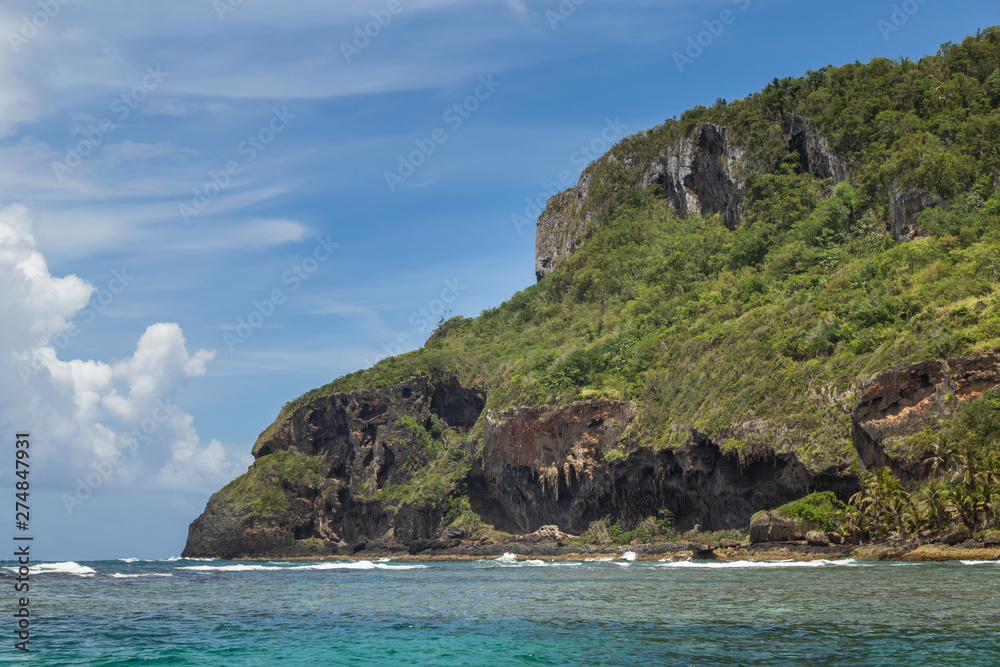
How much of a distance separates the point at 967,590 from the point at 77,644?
1080 inches

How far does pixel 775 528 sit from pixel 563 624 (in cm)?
4388

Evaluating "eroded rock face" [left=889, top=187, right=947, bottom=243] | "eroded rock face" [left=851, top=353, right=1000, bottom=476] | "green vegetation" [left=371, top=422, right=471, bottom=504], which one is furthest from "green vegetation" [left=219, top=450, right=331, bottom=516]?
"eroded rock face" [left=851, top=353, right=1000, bottom=476]

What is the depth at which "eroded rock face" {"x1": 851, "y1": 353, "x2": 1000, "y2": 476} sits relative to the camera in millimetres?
55125

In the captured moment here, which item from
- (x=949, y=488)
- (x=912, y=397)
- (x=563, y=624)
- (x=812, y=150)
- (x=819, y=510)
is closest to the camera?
(x=563, y=624)

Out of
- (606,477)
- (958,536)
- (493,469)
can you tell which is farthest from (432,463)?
(958,536)

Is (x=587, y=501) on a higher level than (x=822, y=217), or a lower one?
lower

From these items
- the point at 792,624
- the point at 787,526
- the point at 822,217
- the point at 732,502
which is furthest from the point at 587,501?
the point at 792,624

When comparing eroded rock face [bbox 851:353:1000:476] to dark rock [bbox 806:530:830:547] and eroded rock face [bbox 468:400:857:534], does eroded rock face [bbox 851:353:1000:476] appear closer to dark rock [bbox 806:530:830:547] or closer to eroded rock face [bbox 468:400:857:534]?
eroded rock face [bbox 468:400:857:534]

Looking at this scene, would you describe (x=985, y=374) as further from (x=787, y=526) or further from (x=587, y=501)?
(x=587, y=501)

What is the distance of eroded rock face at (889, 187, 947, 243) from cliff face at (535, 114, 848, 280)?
19116mm

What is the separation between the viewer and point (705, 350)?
8944 centimetres

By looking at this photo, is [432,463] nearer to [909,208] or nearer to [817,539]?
[909,208]

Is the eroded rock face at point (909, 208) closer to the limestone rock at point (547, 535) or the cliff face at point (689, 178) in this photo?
the cliff face at point (689, 178)

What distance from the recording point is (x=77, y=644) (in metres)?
22.0
